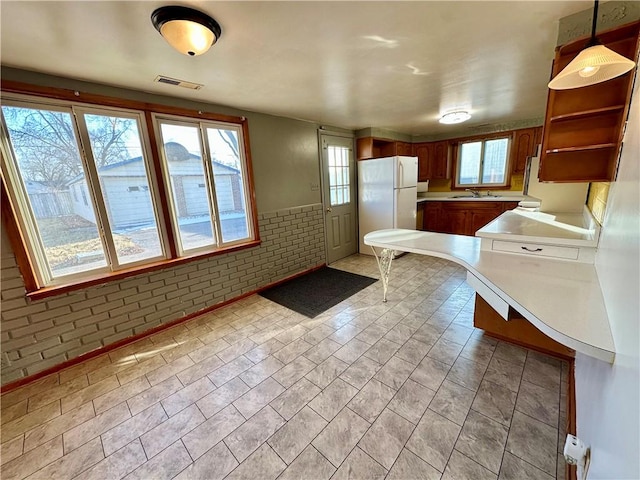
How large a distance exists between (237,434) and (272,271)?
7.14 ft

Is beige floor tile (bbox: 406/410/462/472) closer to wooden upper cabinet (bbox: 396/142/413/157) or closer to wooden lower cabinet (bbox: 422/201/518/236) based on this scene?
wooden lower cabinet (bbox: 422/201/518/236)

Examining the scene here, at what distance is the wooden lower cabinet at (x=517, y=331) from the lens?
6.24 ft

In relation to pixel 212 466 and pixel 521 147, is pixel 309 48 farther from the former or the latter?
pixel 521 147

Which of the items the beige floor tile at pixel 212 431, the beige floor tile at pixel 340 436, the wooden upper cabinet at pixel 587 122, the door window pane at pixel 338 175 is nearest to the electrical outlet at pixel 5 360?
the beige floor tile at pixel 212 431

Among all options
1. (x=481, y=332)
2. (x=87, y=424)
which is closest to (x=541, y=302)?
(x=481, y=332)

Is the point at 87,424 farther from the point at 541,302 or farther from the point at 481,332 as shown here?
the point at 481,332

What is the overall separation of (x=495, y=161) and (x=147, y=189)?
5.92m

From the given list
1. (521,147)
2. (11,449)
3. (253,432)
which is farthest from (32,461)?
(521,147)

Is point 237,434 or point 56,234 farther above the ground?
point 56,234

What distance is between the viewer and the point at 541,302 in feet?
3.73

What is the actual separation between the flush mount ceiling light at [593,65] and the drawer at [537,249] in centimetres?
96

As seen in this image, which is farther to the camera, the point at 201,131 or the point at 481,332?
the point at 201,131

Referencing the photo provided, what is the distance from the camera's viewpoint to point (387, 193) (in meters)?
4.29

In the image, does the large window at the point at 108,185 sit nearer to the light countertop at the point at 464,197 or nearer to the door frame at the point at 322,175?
the door frame at the point at 322,175
